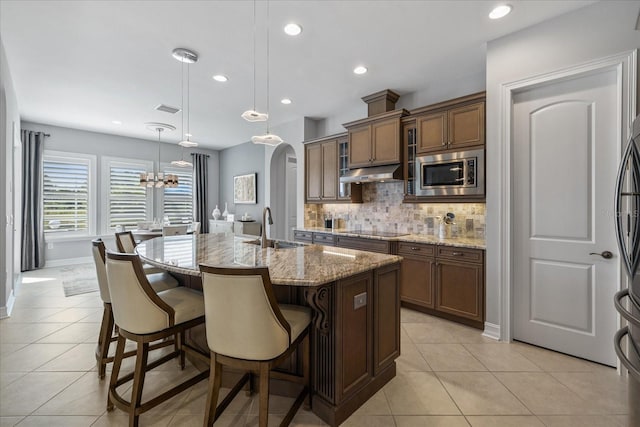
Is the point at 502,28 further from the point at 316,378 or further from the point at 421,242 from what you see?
the point at 316,378

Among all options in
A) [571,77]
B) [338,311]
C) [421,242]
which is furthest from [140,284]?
[571,77]

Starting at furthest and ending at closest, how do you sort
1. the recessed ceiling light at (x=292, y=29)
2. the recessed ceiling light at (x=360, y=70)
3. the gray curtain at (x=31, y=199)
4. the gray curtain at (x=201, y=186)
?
the gray curtain at (x=201, y=186) → the gray curtain at (x=31, y=199) → the recessed ceiling light at (x=360, y=70) → the recessed ceiling light at (x=292, y=29)

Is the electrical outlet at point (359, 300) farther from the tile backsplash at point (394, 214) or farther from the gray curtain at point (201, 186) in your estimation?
the gray curtain at point (201, 186)

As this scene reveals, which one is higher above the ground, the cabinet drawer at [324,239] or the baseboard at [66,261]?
the cabinet drawer at [324,239]

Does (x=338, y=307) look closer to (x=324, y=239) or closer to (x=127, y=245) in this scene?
(x=127, y=245)

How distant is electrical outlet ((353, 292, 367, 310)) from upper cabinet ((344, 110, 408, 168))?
252cm

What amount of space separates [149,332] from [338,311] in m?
1.11

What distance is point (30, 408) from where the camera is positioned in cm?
192

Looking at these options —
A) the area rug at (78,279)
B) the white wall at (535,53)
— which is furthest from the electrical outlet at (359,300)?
the area rug at (78,279)

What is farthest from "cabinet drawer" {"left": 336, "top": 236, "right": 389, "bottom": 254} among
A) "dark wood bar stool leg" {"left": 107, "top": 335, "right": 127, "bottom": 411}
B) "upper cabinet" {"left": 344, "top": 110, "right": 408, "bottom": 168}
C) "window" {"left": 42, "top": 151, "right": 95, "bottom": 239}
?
"window" {"left": 42, "top": 151, "right": 95, "bottom": 239}

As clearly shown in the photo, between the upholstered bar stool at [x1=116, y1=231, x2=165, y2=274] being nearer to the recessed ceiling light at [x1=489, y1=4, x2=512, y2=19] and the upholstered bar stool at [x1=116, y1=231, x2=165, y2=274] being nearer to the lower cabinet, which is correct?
the lower cabinet

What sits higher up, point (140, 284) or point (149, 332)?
point (140, 284)

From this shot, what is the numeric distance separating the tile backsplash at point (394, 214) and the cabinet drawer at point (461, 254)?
0.57 meters

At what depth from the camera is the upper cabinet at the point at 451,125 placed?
320 cm
